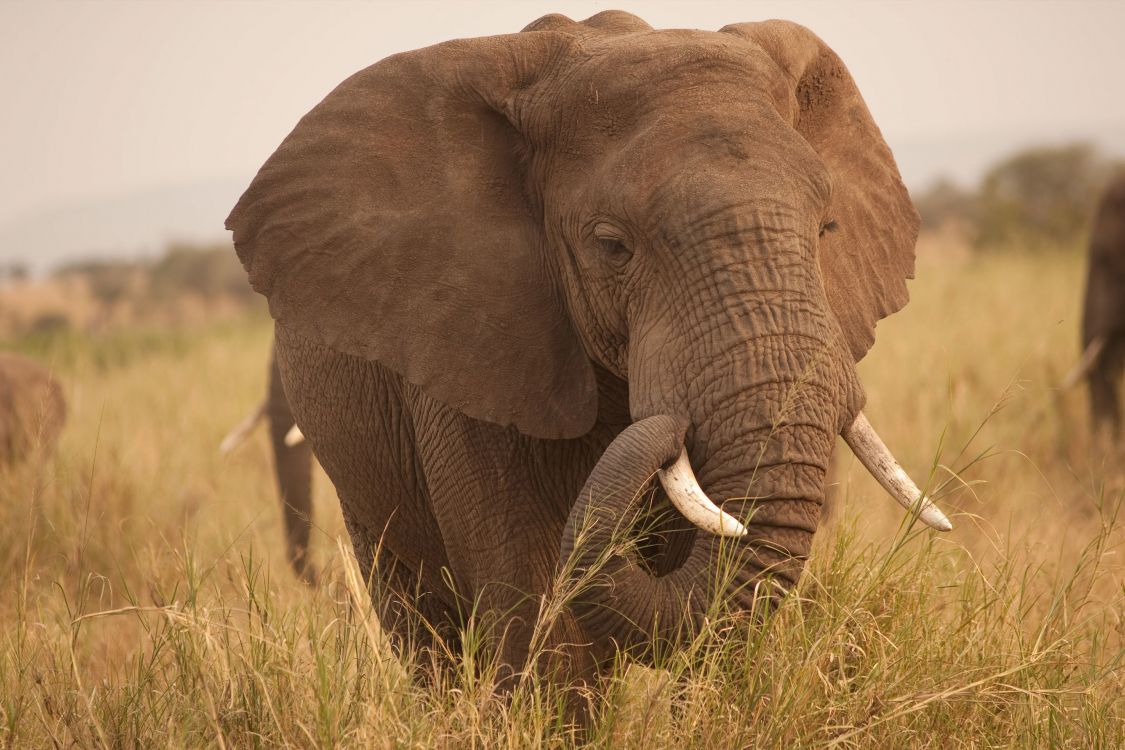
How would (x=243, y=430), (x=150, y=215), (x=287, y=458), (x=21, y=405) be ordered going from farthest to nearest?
1. (x=150, y=215)
2. (x=243, y=430)
3. (x=21, y=405)
4. (x=287, y=458)

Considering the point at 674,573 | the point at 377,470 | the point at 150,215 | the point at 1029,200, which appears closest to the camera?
the point at 674,573

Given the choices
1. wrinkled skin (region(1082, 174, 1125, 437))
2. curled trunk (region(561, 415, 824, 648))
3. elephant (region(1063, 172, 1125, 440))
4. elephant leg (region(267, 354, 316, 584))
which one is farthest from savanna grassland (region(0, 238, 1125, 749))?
wrinkled skin (region(1082, 174, 1125, 437))

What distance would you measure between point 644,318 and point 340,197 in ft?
3.06

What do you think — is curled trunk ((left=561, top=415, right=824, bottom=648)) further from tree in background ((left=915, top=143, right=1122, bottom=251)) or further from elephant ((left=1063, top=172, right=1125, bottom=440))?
tree in background ((left=915, top=143, right=1122, bottom=251))

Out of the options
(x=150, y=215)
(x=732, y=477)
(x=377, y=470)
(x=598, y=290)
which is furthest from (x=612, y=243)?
(x=150, y=215)

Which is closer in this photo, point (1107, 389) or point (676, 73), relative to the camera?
point (676, 73)

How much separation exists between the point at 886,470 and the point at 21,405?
5.49m

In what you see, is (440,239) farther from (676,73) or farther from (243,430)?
(243,430)

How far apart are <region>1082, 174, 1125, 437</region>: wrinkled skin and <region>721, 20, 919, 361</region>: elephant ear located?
5.64 m

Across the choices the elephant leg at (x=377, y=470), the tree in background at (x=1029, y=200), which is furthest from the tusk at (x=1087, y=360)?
the elephant leg at (x=377, y=470)

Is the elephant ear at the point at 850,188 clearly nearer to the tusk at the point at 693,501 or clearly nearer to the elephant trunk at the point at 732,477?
the elephant trunk at the point at 732,477

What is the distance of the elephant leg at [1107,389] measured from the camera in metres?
8.60

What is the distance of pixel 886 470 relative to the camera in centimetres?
302

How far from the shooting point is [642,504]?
3180mm
